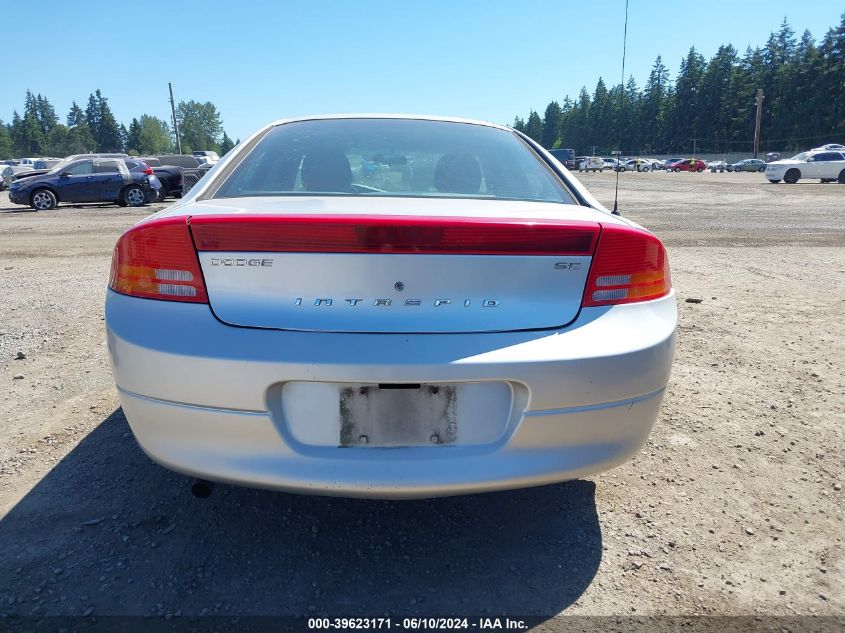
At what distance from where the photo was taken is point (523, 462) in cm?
175

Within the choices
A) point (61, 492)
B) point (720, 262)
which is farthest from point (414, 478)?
point (720, 262)

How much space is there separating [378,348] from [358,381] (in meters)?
0.11

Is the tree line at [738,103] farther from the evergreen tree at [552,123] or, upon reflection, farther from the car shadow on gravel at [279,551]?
the car shadow on gravel at [279,551]

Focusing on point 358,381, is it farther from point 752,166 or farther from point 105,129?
point 105,129

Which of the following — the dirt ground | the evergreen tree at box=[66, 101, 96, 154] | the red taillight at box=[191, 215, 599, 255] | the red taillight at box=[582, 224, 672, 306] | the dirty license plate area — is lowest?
the dirt ground

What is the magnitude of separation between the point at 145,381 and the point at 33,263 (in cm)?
766

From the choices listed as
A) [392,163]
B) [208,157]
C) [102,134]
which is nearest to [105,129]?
[102,134]

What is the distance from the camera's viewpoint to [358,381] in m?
1.63

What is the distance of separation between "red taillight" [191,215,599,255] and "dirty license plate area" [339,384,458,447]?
1.34 ft

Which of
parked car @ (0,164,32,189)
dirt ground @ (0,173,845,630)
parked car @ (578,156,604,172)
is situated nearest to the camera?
dirt ground @ (0,173,845,630)

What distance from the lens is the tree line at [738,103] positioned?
3088 inches

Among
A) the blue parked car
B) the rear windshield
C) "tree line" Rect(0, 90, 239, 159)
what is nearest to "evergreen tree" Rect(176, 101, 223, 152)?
"tree line" Rect(0, 90, 239, 159)

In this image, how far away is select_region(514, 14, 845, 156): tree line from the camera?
7844 cm

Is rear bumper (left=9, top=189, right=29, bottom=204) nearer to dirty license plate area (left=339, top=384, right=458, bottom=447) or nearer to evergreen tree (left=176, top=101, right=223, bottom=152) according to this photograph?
dirty license plate area (left=339, top=384, right=458, bottom=447)
